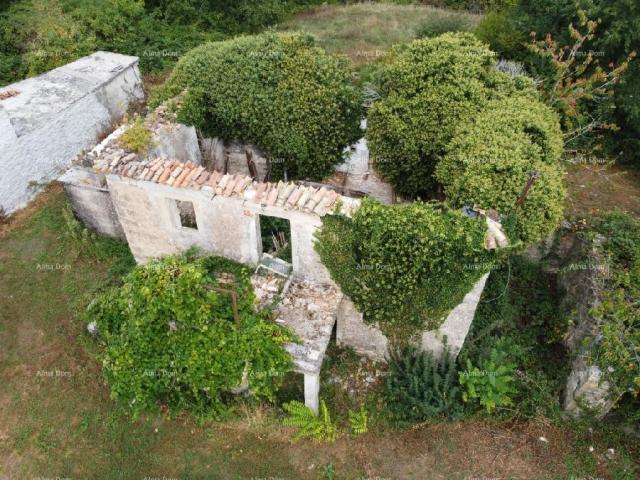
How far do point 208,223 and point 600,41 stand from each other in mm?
14122

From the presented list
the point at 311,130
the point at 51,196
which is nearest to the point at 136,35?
the point at 51,196

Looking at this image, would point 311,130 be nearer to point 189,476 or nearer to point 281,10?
point 189,476

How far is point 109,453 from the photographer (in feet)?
31.4

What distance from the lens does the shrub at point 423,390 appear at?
31.9ft

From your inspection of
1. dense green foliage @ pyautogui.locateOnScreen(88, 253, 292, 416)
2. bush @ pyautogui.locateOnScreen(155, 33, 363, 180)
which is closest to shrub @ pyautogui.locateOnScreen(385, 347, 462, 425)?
dense green foliage @ pyautogui.locateOnScreen(88, 253, 292, 416)

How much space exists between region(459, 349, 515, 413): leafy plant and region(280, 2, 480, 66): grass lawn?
14.8 metres

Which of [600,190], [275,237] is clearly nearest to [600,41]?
[600,190]

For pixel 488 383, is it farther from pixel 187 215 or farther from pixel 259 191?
pixel 187 215

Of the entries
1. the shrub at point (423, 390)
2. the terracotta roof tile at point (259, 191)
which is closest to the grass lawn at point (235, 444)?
the shrub at point (423, 390)

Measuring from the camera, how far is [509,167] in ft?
33.2

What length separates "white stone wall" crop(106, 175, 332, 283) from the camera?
367 inches

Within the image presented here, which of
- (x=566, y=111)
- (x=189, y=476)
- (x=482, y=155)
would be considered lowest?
(x=189, y=476)

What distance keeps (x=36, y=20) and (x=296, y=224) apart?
1690cm

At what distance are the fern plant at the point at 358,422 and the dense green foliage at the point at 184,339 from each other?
1911 millimetres
